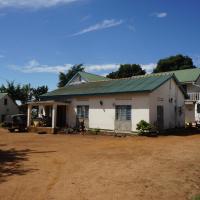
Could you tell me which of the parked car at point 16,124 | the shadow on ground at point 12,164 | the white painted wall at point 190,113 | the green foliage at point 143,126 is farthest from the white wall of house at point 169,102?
the parked car at point 16,124

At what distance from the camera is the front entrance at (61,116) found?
27.8 meters

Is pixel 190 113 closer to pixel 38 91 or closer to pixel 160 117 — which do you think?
pixel 160 117

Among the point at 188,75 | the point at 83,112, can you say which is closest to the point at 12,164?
the point at 83,112

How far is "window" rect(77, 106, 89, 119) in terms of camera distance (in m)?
25.4

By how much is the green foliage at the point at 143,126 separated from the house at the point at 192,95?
48.2 feet

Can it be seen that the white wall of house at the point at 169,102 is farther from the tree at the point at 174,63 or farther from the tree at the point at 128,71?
the tree at the point at 128,71

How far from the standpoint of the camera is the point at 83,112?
84.3 feet

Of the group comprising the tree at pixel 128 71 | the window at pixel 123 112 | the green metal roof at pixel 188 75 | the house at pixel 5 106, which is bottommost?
the window at pixel 123 112

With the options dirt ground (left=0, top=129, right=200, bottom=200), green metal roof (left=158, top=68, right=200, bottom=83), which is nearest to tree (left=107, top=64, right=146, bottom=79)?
green metal roof (left=158, top=68, right=200, bottom=83)

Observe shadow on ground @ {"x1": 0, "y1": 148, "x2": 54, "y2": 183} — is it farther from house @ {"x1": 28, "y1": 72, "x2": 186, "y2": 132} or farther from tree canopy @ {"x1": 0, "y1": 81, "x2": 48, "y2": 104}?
tree canopy @ {"x1": 0, "y1": 81, "x2": 48, "y2": 104}

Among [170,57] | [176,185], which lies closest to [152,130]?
[176,185]

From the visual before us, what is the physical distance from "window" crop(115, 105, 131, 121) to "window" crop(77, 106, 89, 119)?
3468mm

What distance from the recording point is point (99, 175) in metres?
8.80

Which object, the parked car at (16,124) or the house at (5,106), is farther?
the house at (5,106)
